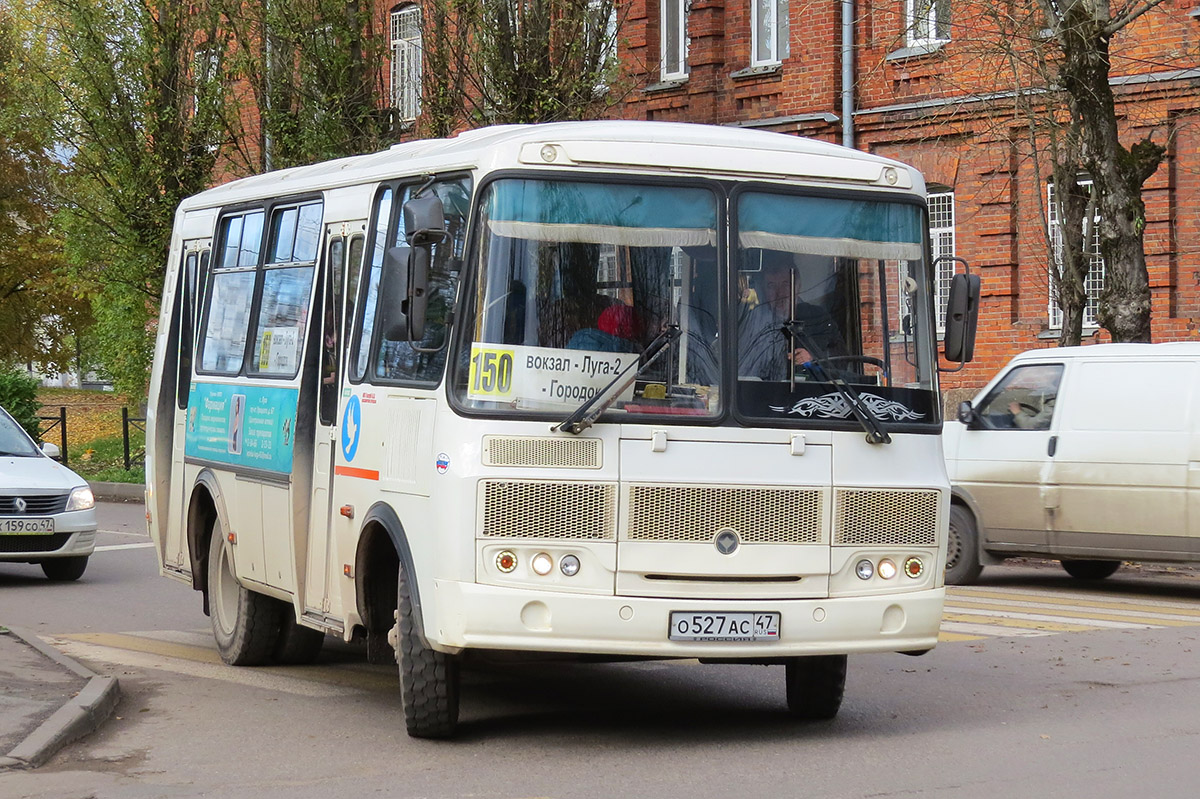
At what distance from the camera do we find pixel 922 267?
8.93 m

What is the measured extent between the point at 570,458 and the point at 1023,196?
17516 millimetres

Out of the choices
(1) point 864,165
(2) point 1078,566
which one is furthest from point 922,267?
(2) point 1078,566

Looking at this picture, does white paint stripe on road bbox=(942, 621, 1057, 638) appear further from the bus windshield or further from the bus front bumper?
the bus front bumper

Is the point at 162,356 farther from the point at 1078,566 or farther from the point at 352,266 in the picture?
the point at 1078,566

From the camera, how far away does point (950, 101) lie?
966 inches

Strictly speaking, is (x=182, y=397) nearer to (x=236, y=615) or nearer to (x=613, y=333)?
(x=236, y=615)

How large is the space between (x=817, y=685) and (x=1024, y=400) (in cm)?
752

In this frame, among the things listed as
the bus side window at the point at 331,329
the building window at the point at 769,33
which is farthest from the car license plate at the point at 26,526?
the building window at the point at 769,33

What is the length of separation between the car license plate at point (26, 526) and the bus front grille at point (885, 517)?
32.7 ft

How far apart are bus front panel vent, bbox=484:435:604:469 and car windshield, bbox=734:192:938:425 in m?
0.72

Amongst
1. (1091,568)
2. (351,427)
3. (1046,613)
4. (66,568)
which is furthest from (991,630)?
(66,568)

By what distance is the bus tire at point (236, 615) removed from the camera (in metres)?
11.3

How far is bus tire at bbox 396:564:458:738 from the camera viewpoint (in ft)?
27.6

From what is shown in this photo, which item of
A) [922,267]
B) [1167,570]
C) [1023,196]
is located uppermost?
[1023,196]
